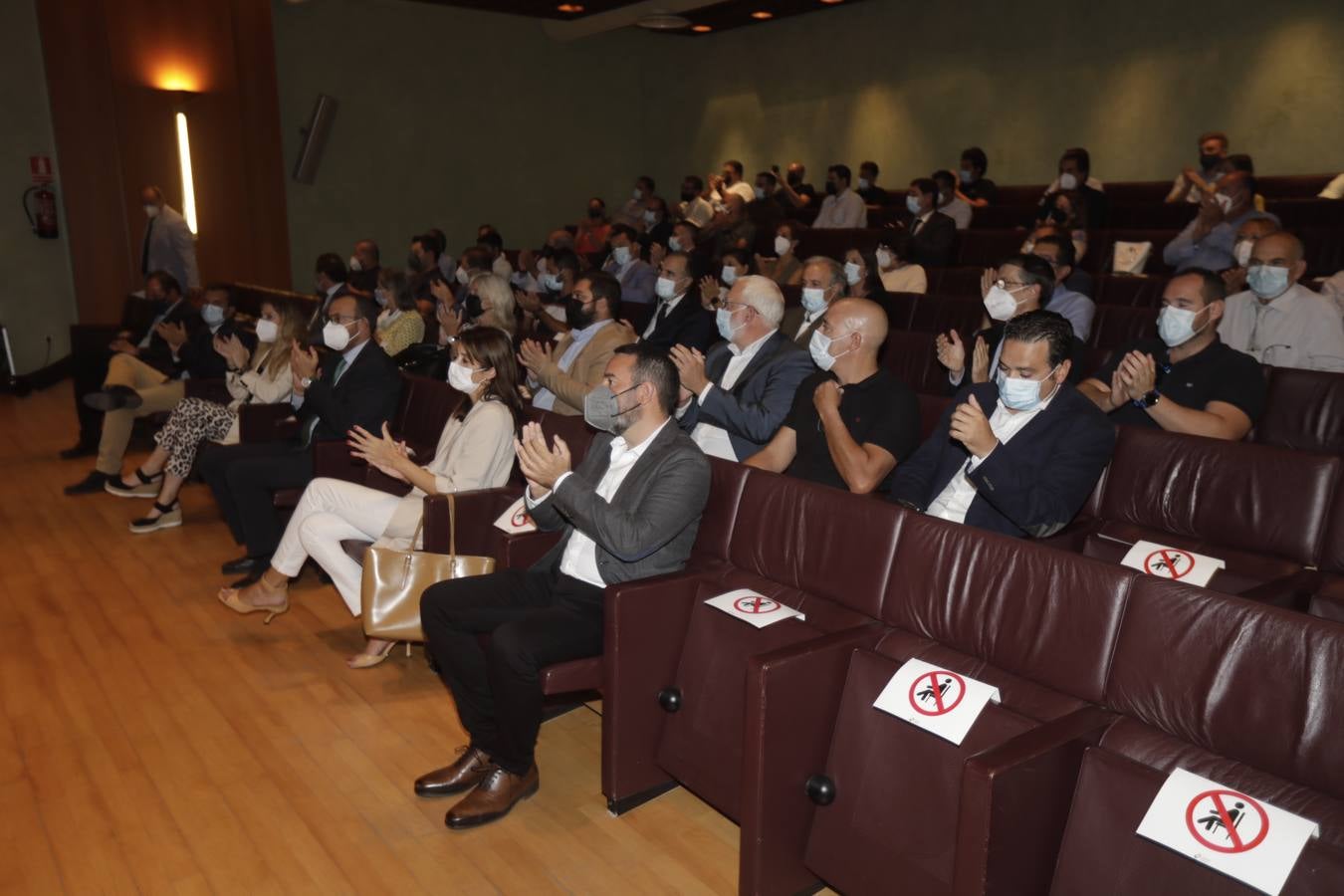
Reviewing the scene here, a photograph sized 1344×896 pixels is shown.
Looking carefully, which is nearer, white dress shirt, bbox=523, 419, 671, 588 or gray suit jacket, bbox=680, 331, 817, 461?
white dress shirt, bbox=523, 419, 671, 588

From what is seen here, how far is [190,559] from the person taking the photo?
4.81 m

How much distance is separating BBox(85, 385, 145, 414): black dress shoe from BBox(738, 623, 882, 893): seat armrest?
511 cm

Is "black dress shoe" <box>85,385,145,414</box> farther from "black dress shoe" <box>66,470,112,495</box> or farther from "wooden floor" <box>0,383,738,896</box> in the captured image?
"wooden floor" <box>0,383,738,896</box>

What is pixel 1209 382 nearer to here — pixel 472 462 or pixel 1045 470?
pixel 1045 470

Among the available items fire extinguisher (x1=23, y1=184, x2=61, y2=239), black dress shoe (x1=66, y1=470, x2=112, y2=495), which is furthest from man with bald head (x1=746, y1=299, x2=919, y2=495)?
fire extinguisher (x1=23, y1=184, x2=61, y2=239)

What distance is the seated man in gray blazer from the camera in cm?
344

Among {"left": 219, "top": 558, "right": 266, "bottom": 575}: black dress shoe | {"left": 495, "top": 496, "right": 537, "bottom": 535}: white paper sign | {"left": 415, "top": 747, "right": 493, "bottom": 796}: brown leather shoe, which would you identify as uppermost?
{"left": 495, "top": 496, "right": 537, "bottom": 535}: white paper sign

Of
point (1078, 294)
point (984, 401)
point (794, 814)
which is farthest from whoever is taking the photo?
point (1078, 294)

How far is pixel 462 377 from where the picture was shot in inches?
141

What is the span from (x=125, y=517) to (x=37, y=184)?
6.18 meters

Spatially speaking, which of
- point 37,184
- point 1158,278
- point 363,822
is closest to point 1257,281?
point 1158,278

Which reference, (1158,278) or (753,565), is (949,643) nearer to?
(753,565)

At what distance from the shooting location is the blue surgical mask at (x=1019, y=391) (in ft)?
8.90

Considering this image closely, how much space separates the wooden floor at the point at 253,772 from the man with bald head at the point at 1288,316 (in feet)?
10.6
